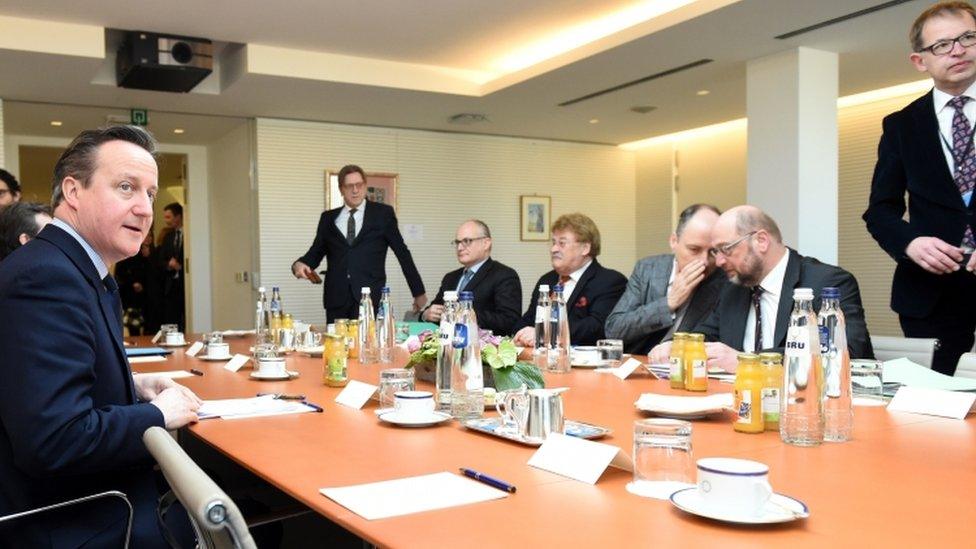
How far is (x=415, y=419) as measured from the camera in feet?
5.76

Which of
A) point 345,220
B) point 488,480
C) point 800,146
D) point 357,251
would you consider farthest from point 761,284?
point 345,220

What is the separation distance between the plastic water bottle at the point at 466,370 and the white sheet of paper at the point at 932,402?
38.3 inches

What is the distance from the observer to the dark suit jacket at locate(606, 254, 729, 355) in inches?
132

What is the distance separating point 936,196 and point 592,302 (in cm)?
175

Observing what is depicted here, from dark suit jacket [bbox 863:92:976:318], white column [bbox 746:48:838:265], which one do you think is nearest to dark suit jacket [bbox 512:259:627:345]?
dark suit jacket [bbox 863:92:976:318]

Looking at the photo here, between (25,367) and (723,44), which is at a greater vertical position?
(723,44)

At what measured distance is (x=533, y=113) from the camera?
306 inches

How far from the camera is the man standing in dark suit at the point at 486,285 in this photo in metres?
4.62

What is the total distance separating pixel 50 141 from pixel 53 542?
819 cm

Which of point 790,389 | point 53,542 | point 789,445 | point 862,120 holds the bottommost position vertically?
point 53,542

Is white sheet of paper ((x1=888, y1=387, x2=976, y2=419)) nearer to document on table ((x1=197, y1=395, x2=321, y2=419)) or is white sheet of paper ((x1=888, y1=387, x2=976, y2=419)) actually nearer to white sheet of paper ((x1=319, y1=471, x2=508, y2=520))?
white sheet of paper ((x1=319, y1=471, x2=508, y2=520))

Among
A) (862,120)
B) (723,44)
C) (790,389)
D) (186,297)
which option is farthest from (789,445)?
(186,297)

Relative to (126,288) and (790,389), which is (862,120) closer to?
(790,389)

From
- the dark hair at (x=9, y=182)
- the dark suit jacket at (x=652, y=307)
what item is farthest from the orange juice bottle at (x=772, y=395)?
the dark hair at (x=9, y=182)
